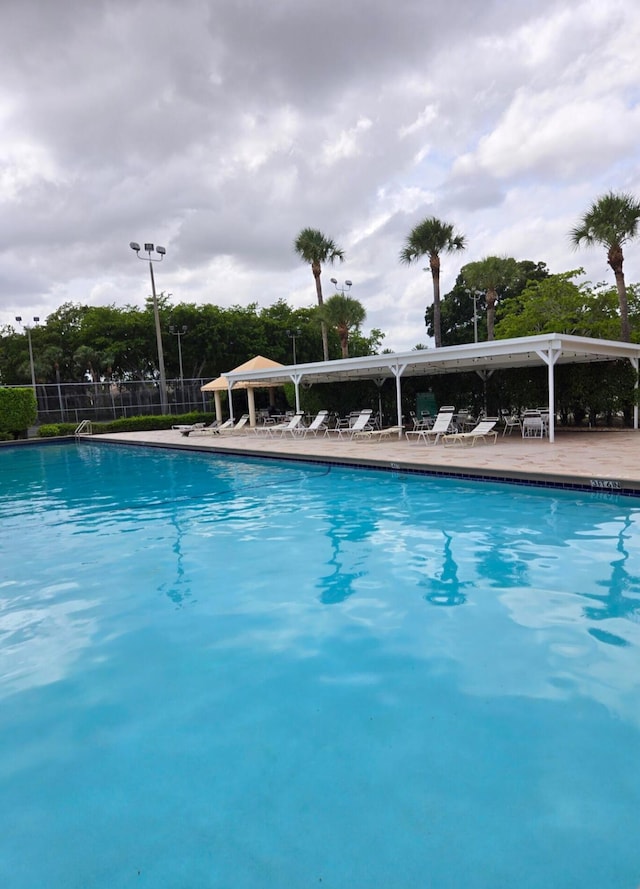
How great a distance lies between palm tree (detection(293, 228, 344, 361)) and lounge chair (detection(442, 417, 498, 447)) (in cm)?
1507

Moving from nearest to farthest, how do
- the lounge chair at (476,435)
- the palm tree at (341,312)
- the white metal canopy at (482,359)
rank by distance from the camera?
the white metal canopy at (482,359)
the lounge chair at (476,435)
the palm tree at (341,312)

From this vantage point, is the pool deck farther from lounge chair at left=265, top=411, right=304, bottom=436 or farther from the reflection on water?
the reflection on water

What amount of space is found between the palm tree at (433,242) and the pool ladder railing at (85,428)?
50.5 ft

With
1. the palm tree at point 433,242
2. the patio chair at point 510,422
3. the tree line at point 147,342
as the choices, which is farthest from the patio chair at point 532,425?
the tree line at point 147,342

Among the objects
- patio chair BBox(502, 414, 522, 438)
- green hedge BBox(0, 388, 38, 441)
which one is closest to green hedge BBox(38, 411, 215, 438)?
green hedge BBox(0, 388, 38, 441)

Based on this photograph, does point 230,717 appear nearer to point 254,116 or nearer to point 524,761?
point 524,761

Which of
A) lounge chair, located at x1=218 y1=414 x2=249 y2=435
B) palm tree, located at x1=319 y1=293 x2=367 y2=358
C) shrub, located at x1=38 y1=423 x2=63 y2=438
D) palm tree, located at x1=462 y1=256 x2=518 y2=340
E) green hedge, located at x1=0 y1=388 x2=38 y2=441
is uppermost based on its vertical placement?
palm tree, located at x1=462 y1=256 x2=518 y2=340

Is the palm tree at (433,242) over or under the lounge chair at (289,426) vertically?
over

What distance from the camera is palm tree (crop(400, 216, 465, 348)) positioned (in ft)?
78.2

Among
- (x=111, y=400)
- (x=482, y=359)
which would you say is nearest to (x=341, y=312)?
(x=111, y=400)

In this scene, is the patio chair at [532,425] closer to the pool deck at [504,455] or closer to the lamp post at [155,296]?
the pool deck at [504,455]

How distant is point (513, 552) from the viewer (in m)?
5.85

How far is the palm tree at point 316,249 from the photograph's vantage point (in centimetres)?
2847

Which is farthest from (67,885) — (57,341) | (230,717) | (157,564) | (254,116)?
(57,341)
